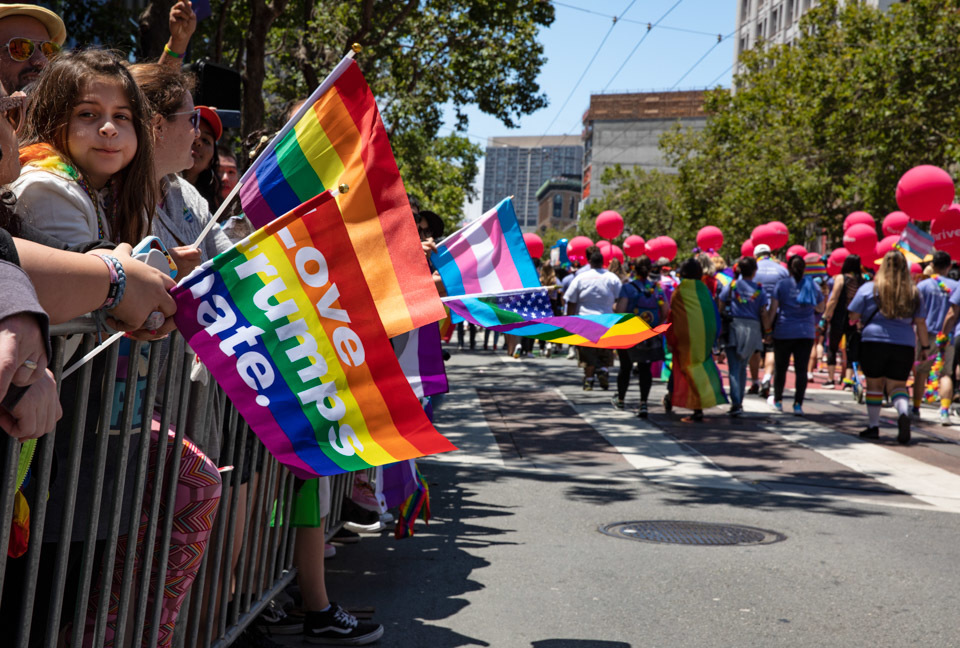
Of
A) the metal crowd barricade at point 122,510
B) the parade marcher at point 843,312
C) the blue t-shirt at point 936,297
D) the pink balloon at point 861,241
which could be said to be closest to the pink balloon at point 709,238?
the pink balloon at point 861,241

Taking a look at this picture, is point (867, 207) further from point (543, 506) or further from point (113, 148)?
point (113, 148)

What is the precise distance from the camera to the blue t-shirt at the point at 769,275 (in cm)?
1299

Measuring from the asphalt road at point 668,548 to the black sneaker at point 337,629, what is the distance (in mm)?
127

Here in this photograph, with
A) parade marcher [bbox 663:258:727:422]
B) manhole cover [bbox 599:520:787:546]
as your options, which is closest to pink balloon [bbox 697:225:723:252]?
parade marcher [bbox 663:258:727:422]

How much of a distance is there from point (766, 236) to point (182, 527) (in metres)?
15.9

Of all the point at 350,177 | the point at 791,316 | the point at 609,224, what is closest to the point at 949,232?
the point at 791,316

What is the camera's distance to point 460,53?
1716 centimetres

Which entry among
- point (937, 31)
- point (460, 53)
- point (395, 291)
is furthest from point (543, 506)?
point (937, 31)

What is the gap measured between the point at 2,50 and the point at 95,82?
2.36ft

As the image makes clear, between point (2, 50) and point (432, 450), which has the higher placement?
point (2, 50)

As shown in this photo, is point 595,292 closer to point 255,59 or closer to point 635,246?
point 255,59

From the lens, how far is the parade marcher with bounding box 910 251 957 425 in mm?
12273

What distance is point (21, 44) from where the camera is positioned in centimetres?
323

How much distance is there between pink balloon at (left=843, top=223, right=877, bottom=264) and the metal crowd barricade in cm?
1426
